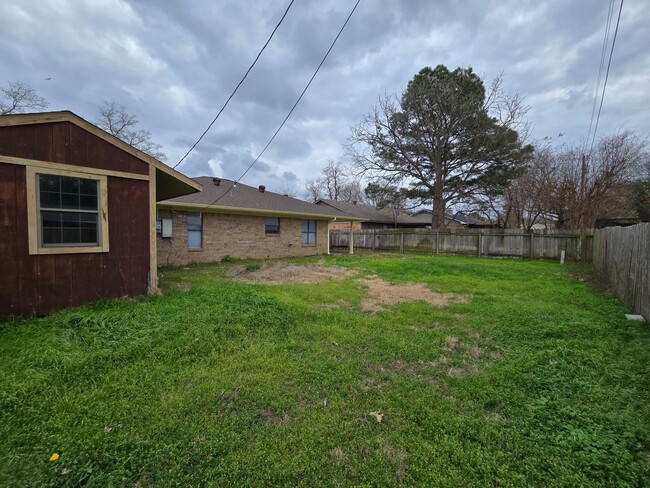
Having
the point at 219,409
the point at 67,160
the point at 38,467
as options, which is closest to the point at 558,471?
the point at 219,409

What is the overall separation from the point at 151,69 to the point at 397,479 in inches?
452

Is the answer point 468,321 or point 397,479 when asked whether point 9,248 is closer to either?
point 397,479

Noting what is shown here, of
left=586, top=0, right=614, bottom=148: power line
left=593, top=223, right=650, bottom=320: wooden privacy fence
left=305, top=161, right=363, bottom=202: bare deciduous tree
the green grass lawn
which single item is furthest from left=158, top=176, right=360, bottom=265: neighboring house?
left=305, top=161, right=363, bottom=202: bare deciduous tree

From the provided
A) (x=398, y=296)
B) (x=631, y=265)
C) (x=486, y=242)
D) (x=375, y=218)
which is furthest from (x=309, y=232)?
(x=375, y=218)

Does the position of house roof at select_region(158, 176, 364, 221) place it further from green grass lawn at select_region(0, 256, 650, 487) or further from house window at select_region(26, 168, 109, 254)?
green grass lawn at select_region(0, 256, 650, 487)

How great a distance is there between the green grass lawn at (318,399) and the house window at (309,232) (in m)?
10.8

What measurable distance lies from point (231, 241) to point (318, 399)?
1065 centimetres

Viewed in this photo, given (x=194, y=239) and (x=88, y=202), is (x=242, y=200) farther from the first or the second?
(x=88, y=202)

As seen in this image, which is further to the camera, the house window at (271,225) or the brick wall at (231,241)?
the house window at (271,225)

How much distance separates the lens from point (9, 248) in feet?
13.6

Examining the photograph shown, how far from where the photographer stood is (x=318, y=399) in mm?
2639

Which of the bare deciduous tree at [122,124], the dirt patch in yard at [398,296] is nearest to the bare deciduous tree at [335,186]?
the bare deciduous tree at [122,124]

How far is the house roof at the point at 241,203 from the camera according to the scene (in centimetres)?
1081

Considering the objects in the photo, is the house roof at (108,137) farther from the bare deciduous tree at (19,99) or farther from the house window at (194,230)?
the bare deciduous tree at (19,99)
